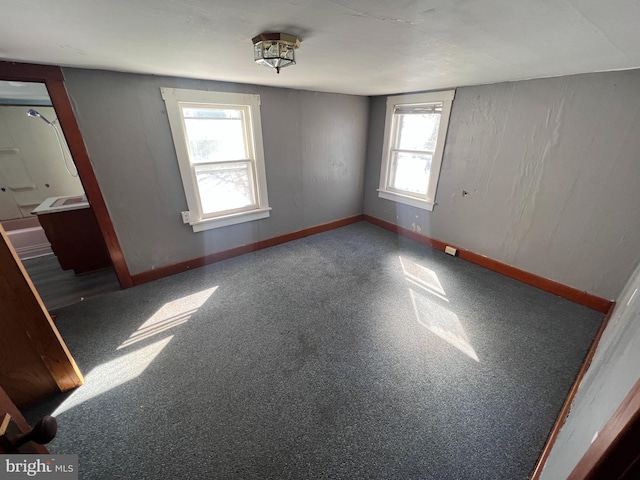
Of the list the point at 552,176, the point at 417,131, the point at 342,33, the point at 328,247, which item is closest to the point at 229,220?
the point at 328,247

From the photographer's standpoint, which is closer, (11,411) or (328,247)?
(11,411)

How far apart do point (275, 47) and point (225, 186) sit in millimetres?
1980

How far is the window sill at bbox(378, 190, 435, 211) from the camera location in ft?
10.6

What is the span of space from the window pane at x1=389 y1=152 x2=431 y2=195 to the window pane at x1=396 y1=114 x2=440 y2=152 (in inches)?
4.5

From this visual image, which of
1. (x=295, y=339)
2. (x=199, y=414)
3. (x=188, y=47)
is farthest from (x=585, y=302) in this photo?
(x=188, y=47)

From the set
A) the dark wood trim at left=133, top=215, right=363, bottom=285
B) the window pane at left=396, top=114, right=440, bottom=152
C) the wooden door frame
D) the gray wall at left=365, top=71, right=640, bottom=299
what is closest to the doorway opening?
the wooden door frame

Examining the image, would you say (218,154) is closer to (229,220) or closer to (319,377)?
(229,220)

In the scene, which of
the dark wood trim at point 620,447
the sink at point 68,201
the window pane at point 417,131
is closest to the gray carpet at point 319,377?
the dark wood trim at point 620,447

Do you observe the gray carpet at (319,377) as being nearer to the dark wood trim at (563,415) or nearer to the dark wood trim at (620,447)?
the dark wood trim at (563,415)

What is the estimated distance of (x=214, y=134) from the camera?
2.62 meters

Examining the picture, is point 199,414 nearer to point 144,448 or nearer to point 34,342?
point 144,448

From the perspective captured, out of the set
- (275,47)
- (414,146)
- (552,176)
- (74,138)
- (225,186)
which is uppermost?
(275,47)

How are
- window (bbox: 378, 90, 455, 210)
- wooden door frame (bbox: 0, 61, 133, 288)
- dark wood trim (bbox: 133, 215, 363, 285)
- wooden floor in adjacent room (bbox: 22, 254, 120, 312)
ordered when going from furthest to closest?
window (bbox: 378, 90, 455, 210)
dark wood trim (bbox: 133, 215, 363, 285)
wooden floor in adjacent room (bbox: 22, 254, 120, 312)
wooden door frame (bbox: 0, 61, 133, 288)

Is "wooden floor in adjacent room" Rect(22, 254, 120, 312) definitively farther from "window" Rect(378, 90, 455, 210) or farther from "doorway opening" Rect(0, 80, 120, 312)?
"window" Rect(378, 90, 455, 210)
